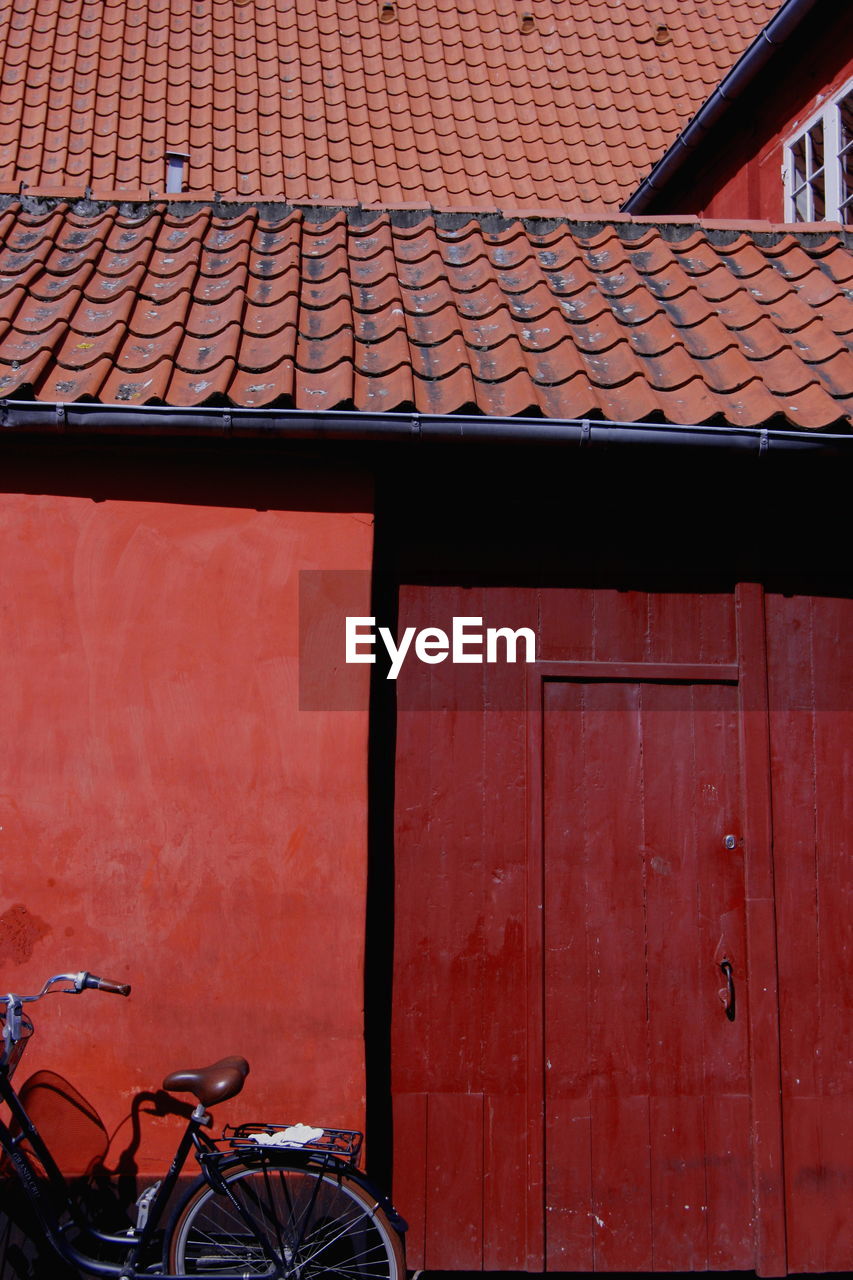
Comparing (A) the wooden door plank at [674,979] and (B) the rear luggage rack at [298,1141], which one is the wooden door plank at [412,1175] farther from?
(A) the wooden door plank at [674,979]

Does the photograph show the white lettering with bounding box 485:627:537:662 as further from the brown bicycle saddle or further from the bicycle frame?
the bicycle frame

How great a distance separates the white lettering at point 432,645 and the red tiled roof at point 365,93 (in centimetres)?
577

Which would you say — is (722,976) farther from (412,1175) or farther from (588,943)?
(412,1175)

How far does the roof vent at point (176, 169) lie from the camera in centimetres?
944

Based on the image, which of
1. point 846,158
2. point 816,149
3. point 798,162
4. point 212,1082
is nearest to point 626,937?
point 212,1082

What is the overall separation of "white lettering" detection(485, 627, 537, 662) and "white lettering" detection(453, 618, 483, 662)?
0.13ft

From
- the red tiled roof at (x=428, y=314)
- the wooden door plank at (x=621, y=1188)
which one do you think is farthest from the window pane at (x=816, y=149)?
the wooden door plank at (x=621, y=1188)

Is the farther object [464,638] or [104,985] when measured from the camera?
[464,638]

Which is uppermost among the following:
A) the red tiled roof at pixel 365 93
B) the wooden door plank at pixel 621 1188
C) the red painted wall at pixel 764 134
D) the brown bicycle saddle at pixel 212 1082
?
the red tiled roof at pixel 365 93

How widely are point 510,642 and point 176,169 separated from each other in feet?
22.2

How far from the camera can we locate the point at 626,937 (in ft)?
15.5

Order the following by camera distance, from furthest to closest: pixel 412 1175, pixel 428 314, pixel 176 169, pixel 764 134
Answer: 1. pixel 176 169
2. pixel 764 134
3. pixel 428 314
4. pixel 412 1175

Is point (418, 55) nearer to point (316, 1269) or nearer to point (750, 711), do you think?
point (750, 711)

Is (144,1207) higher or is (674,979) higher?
(674,979)
